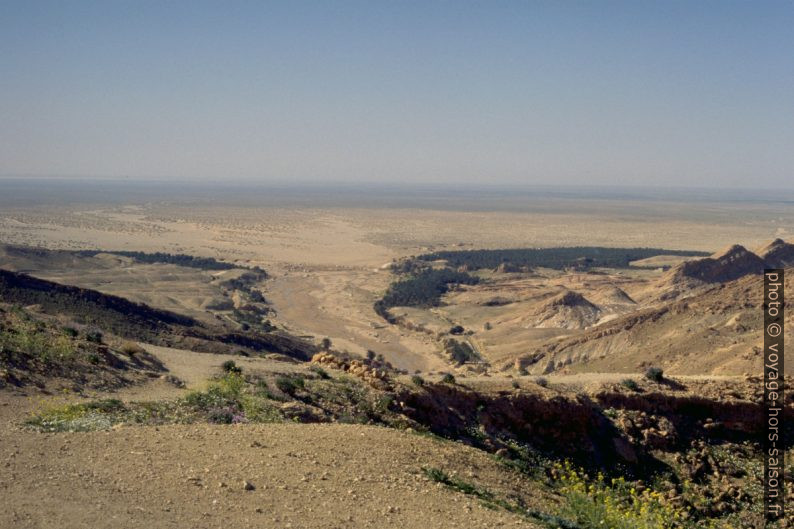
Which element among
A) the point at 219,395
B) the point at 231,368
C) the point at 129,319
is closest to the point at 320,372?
the point at 231,368

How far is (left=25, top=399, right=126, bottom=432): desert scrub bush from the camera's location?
1061 centimetres

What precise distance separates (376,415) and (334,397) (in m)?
1.25

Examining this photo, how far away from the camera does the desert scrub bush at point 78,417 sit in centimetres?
1061

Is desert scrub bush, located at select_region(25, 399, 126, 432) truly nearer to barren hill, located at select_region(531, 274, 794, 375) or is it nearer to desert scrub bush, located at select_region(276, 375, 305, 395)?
desert scrub bush, located at select_region(276, 375, 305, 395)

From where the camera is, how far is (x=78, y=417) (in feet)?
37.3

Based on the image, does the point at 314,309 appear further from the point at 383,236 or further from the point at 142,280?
the point at 383,236

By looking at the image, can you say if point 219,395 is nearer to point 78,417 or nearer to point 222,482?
point 78,417

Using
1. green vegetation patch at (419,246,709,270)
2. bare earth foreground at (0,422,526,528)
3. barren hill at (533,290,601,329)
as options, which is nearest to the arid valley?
bare earth foreground at (0,422,526,528)

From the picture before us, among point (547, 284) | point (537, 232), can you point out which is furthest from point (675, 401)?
point (537, 232)

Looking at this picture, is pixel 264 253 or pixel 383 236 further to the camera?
pixel 383 236

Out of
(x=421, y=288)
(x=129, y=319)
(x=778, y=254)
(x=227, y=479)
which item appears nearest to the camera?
(x=227, y=479)

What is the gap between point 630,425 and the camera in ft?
57.3

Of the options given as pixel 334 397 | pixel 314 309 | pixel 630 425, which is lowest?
pixel 314 309

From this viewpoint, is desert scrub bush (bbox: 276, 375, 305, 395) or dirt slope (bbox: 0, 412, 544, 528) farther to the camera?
desert scrub bush (bbox: 276, 375, 305, 395)
